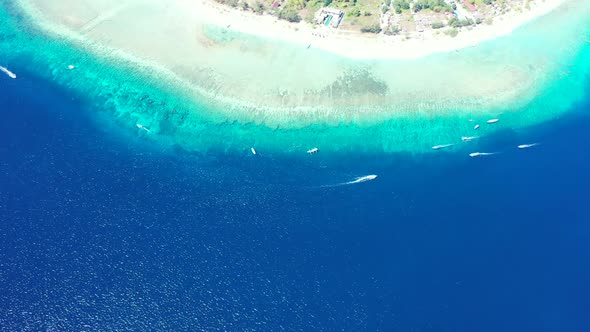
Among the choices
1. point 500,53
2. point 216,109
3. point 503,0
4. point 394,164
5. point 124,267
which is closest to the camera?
point 124,267

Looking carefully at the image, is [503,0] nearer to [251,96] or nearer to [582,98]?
[582,98]

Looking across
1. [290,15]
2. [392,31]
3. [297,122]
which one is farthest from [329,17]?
[297,122]

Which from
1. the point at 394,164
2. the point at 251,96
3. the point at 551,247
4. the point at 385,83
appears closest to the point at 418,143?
the point at 394,164

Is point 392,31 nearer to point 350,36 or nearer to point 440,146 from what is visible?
point 350,36

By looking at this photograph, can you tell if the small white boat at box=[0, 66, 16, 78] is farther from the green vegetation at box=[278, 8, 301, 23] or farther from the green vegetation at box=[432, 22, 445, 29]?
the green vegetation at box=[432, 22, 445, 29]

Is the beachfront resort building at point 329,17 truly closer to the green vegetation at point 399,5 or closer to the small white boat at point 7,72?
the green vegetation at point 399,5

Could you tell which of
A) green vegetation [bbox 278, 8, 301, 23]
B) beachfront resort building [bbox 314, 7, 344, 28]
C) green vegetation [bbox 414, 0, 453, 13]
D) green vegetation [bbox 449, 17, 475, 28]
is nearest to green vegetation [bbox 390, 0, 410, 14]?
green vegetation [bbox 414, 0, 453, 13]

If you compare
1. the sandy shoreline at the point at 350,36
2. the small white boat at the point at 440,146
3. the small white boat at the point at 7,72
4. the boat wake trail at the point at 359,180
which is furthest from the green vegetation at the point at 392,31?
the small white boat at the point at 7,72
